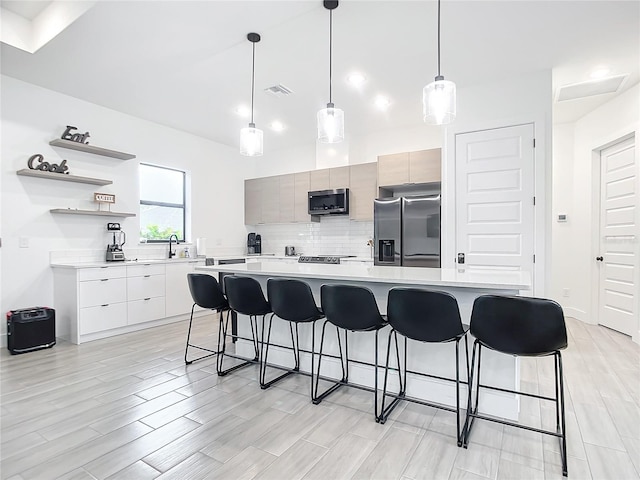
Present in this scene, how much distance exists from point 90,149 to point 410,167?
4080mm

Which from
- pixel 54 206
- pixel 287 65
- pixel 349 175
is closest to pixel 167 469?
pixel 287 65

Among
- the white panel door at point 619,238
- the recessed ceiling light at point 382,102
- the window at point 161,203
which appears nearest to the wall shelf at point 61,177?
the window at point 161,203

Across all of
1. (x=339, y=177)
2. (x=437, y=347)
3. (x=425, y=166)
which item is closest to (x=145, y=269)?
(x=339, y=177)

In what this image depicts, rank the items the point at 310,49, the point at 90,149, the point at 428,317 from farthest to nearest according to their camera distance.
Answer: the point at 90,149, the point at 310,49, the point at 428,317

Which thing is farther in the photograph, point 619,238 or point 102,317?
point 619,238

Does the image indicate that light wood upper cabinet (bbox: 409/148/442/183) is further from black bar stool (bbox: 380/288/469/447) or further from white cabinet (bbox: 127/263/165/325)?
white cabinet (bbox: 127/263/165/325)

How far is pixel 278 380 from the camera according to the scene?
9.14 feet

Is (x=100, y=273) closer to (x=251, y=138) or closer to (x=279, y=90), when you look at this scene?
(x=251, y=138)

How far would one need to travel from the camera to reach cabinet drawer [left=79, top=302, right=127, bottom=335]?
3854 mm

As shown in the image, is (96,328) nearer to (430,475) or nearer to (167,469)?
(167,469)

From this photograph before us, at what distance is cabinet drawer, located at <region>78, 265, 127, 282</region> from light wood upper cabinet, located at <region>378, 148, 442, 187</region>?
11.8 feet

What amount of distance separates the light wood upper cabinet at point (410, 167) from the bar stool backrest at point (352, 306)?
2.96m

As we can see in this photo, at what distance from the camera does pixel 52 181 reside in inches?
160

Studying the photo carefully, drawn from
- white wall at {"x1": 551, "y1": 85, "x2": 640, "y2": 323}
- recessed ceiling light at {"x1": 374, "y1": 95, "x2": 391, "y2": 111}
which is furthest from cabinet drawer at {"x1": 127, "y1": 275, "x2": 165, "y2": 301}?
white wall at {"x1": 551, "y1": 85, "x2": 640, "y2": 323}
